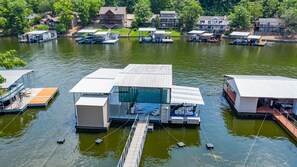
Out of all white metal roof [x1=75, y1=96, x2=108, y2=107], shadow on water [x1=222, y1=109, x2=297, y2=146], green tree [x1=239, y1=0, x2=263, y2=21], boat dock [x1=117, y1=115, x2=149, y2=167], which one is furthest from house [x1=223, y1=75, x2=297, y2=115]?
green tree [x1=239, y1=0, x2=263, y2=21]

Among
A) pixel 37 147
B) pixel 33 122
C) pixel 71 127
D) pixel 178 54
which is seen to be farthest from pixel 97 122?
pixel 178 54

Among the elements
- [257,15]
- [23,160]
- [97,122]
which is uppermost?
[257,15]

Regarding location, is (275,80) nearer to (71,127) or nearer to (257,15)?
(71,127)

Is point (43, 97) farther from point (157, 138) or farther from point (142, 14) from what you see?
point (142, 14)

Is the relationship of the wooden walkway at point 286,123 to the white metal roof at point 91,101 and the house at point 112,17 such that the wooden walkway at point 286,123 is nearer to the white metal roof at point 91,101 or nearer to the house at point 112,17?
the white metal roof at point 91,101

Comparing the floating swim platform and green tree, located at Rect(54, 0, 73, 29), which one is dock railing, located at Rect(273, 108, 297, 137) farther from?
green tree, located at Rect(54, 0, 73, 29)

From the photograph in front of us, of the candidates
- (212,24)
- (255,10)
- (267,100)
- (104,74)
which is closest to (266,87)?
(267,100)
